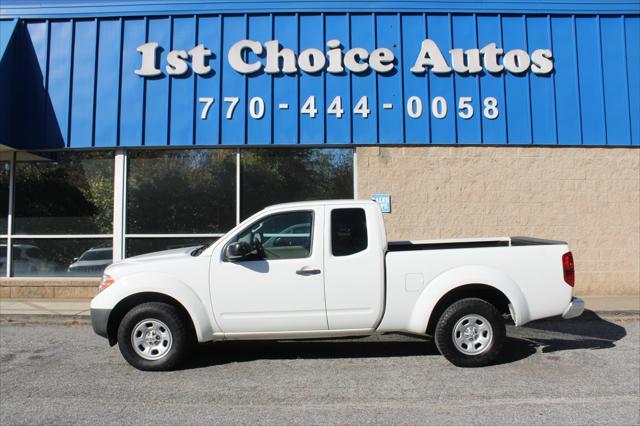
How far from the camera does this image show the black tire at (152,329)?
541cm

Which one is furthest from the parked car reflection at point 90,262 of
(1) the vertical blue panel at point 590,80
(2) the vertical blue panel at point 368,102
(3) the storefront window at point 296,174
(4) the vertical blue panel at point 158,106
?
(1) the vertical blue panel at point 590,80

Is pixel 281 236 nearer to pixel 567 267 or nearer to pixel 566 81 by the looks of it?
pixel 567 267

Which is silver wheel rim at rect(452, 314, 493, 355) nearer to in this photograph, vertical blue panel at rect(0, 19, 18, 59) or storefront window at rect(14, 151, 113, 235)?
storefront window at rect(14, 151, 113, 235)

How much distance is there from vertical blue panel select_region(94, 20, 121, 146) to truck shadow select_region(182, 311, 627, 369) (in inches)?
220

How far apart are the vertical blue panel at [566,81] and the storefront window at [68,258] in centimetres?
964

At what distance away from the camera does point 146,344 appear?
548 centimetres

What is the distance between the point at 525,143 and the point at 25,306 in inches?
399

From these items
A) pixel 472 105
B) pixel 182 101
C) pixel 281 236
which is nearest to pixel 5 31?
pixel 182 101

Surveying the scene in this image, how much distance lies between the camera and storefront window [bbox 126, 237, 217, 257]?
1002 centimetres

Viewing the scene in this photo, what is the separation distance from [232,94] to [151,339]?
5.92 meters

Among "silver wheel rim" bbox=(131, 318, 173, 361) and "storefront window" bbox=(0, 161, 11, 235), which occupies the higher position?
"storefront window" bbox=(0, 161, 11, 235)

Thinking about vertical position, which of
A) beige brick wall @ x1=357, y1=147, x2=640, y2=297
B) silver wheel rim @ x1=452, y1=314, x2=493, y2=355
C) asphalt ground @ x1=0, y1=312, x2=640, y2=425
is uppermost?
beige brick wall @ x1=357, y1=147, x2=640, y2=297

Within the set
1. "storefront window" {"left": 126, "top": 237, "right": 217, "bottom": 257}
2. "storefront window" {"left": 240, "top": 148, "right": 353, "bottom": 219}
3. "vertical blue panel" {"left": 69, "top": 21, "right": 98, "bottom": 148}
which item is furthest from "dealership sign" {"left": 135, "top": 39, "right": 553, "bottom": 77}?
"storefront window" {"left": 126, "top": 237, "right": 217, "bottom": 257}

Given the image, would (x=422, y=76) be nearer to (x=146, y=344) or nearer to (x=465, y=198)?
(x=465, y=198)
